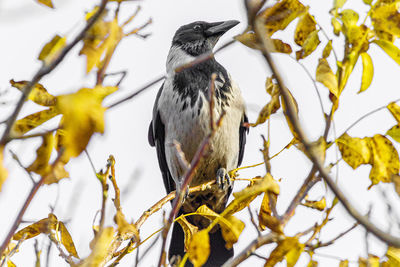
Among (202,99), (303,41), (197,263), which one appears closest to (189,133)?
(202,99)

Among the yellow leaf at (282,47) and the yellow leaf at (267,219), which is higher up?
the yellow leaf at (282,47)

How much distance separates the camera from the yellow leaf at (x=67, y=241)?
229cm

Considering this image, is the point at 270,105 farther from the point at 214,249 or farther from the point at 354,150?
the point at 214,249

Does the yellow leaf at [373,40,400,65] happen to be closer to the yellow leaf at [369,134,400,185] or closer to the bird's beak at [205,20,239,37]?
the yellow leaf at [369,134,400,185]

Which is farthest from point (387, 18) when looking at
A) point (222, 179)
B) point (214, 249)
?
point (214, 249)

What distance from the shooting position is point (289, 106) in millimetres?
1452

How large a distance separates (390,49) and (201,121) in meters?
2.97

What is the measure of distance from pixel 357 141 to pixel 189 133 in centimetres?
300

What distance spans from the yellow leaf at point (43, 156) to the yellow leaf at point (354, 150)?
1038 millimetres

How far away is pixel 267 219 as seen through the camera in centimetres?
200

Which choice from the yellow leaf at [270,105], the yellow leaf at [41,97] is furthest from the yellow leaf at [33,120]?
the yellow leaf at [270,105]

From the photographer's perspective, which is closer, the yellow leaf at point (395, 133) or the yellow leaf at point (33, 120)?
the yellow leaf at point (33, 120)

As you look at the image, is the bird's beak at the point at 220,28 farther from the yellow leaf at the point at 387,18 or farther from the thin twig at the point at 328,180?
the thin twig at the point at 328,180

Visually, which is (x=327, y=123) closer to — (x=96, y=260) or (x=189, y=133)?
(x=96, y=260)
